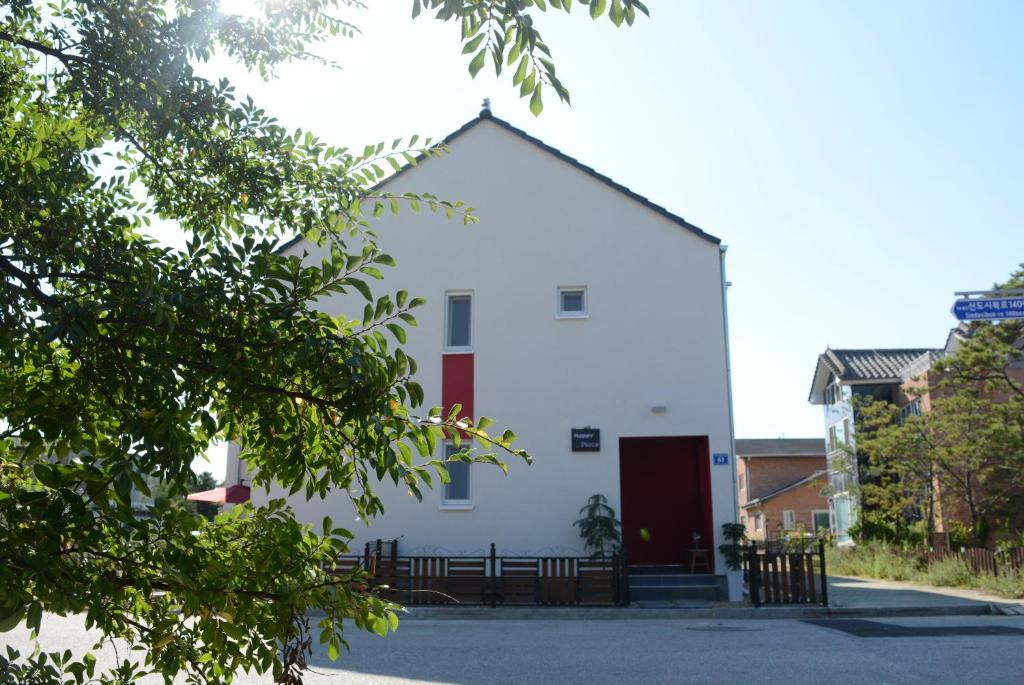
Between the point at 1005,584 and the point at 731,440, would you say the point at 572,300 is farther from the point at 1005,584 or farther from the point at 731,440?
the point at 1005,584

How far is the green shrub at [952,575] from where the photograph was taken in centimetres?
1842

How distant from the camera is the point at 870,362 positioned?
36844 mm

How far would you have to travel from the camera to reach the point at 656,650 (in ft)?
31.7

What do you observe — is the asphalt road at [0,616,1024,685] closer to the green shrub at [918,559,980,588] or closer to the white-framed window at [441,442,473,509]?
the white-framed window at [441,442,473,509]

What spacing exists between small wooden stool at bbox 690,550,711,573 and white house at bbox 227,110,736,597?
0.96 feet

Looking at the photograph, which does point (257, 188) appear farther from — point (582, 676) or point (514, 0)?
point (582, 676)

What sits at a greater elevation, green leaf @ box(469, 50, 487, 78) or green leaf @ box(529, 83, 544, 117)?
green leaf @ box(469, 50, 487, 78)

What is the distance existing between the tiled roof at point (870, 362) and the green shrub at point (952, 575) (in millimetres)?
16576

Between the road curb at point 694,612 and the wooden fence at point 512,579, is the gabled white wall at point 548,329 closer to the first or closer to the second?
the wooden fence at point 512,579

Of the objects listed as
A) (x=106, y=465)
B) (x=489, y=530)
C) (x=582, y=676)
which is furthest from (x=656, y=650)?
(x=106, y=465)

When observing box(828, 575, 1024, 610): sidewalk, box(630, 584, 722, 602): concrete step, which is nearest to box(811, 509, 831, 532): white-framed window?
box(828, 575, 1024, 610): sidewalk

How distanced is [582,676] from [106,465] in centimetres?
664

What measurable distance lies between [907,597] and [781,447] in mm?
46648

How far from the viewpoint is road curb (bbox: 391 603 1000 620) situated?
13.8 m
